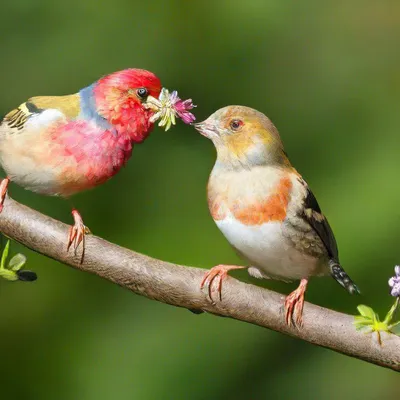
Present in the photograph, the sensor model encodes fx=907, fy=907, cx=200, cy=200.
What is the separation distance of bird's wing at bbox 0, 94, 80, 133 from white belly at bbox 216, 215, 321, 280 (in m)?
0.20

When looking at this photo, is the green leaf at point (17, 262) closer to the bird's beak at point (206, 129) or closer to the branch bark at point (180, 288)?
the branch bark at point (180, 288)

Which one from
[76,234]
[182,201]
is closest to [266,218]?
[76,234]

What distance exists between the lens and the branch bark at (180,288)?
3.33 ft

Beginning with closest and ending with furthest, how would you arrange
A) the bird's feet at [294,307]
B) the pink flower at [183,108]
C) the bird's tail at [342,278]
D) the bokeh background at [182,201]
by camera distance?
the pink flower at [183,108] → the bird's tail at [342,278] → the bird's feet at [294,307] → the bokeh background at [182,201]

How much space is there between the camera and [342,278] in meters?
1.01

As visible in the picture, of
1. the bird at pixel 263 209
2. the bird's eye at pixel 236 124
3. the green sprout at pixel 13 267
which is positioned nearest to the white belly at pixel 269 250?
the bird at pixel 263 209

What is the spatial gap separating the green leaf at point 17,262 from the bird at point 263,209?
0.20 metres

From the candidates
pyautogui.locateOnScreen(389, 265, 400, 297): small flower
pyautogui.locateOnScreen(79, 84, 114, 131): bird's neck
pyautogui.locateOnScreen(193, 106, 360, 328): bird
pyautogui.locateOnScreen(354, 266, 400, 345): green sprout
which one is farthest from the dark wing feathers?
pyautogui.locateOnScreen(79, 84, 114, 131): bird's neck

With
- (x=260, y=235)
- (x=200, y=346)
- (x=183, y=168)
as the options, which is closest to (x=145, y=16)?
(x=183, y=168)

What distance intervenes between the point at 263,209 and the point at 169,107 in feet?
0.78

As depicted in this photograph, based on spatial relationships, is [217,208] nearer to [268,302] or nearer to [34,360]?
[268,302]

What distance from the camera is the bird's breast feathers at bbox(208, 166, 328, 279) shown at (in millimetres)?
958

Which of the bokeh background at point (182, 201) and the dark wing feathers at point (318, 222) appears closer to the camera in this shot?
the dark wing feathers at point (318, 222)

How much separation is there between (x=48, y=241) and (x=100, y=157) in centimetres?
19
